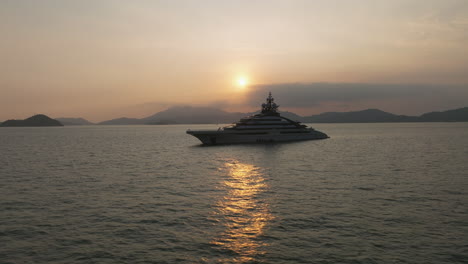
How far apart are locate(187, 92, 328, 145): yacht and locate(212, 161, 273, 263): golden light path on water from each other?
5158cm

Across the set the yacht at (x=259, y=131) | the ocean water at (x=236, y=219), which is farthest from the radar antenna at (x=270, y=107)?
the ocean water at (x=236, y=219)

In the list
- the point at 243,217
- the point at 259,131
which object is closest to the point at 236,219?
the point at 243,217

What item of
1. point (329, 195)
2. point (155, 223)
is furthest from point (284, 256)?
point (329, 195)

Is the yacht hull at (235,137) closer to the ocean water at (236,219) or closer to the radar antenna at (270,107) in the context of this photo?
the radar antenna at (270,107)

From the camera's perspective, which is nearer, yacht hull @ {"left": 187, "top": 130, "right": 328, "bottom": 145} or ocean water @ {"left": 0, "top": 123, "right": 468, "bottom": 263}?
ocean water @ {"left": 0, "top": 123, "right": 468, "bottom": 263}

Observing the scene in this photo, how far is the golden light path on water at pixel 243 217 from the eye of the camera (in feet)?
46.2

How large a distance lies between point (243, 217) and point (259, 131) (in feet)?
231

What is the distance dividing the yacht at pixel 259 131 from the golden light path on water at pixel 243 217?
51584 mm

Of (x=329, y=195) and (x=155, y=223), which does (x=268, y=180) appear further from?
(x=155, y=223)

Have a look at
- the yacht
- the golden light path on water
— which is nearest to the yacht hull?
the yacht

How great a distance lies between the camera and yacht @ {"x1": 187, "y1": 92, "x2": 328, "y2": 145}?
3354 inches

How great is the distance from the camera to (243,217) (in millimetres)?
19234

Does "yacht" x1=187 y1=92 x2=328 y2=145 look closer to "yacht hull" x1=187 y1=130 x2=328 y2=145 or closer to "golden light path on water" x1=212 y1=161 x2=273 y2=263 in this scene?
"yacht hull" x1=187 y1=130 x2=328 y2=145

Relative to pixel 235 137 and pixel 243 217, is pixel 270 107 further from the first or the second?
pixel 243 217
